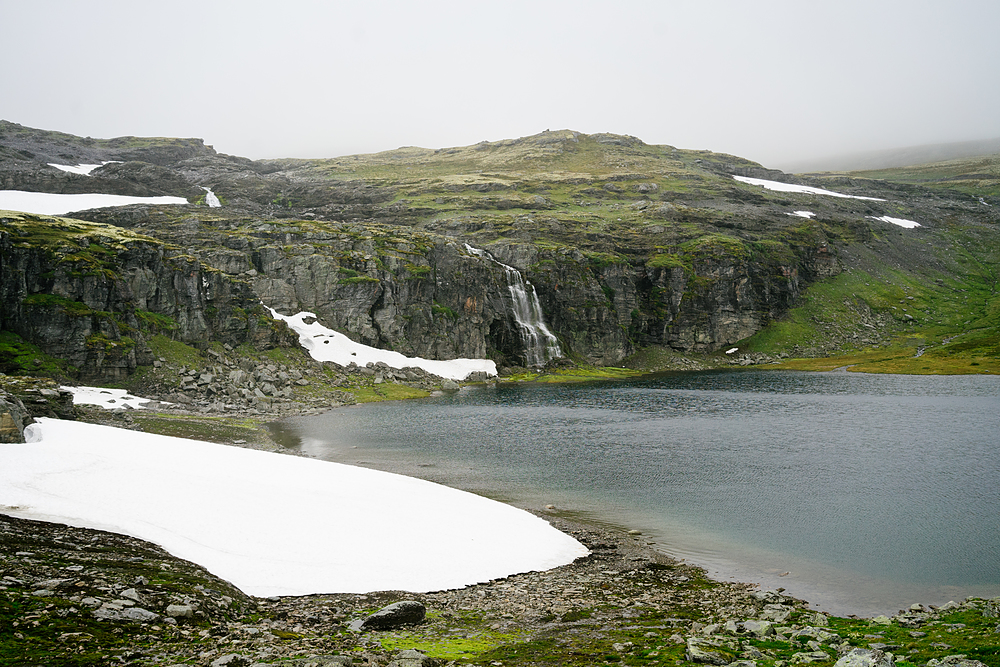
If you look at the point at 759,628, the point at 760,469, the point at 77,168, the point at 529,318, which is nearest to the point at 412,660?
the point at 759,628

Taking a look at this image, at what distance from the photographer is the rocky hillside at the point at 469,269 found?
76875 millimetres

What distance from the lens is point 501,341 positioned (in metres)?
120

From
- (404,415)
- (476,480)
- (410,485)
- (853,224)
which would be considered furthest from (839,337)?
(410,485)

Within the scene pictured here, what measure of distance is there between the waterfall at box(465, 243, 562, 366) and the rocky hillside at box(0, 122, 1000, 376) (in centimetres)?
166

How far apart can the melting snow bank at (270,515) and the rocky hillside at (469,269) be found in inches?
1924

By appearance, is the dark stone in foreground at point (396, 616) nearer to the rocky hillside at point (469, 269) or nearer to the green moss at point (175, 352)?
the rocky hillside at point (469, 269)

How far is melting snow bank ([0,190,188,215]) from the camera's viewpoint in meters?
119

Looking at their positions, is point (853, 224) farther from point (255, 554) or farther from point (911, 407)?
point (255, 554)

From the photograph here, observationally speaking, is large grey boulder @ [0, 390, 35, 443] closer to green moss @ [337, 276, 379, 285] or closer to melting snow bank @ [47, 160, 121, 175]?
green moss @ [337, 276, 379, 285]

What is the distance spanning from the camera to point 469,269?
11894 centimetres

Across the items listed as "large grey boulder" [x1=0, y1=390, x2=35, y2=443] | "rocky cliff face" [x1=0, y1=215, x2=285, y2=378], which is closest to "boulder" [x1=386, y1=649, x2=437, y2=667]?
"large grey boulder" [x1=0, y1=390, x2=35, y2=443]

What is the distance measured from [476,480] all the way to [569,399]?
144 feet

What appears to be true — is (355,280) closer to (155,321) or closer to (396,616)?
(155,321)

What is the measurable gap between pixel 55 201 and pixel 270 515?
461ft
